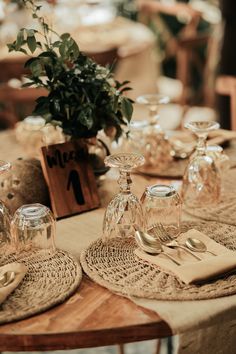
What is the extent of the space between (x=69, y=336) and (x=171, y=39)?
4.32m

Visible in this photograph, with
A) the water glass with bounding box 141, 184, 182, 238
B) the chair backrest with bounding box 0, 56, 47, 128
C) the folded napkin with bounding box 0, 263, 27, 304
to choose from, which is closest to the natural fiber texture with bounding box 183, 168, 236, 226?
the water glass with bounding box 141, 184, 182, 238

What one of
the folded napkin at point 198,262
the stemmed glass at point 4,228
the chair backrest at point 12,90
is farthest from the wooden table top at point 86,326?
the chair backrest at point 12,90

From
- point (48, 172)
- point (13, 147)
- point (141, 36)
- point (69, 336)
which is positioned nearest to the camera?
point (69, 336)

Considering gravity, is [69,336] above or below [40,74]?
below

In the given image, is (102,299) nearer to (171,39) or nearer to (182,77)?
(182,77)

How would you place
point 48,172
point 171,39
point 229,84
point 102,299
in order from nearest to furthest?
point 102,299 → point 48,172 → point 229,84 → point 171,39

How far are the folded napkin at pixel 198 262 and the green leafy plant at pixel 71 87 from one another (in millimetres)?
399

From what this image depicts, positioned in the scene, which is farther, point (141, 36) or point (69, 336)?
point (141, 36)

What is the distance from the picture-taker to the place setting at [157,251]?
3.97ft

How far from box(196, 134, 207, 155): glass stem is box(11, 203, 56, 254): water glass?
439 millimetres

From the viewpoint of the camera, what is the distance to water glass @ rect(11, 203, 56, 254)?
1.34 metres

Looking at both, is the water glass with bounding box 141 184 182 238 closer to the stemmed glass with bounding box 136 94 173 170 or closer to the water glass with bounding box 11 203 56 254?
the water glass with bounding box 11 203 56 254

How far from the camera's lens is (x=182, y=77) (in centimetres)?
382

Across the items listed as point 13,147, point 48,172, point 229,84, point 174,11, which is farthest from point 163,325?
point 174,11
